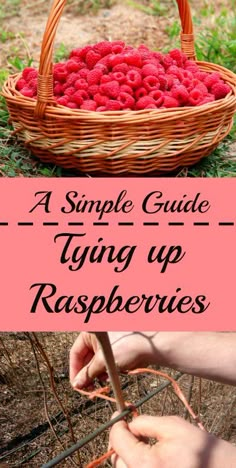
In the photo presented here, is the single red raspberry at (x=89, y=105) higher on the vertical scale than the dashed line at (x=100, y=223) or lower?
higher

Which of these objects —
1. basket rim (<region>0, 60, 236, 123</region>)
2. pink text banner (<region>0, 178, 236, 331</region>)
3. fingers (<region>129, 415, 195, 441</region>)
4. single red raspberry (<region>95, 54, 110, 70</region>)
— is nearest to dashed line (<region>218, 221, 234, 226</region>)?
pink text banner (<region>0, 178, 236, 331</region>)

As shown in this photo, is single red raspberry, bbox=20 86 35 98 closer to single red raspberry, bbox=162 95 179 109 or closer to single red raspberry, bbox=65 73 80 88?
single red raspberry, bbox=65 73 80 88

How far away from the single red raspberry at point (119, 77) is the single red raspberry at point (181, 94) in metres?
0.09

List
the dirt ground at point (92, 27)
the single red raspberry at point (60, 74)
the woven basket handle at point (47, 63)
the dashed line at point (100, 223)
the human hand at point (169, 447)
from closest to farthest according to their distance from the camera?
the human hand at point (169, 447) → the dashed line at point (100, 223) → the woven basket handle at point (47, 63) → the single red raspberry at point (60, 74) → the dirt ground at point (92, 27)

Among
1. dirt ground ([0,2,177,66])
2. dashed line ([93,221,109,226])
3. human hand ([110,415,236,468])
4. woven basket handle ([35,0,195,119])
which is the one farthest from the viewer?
dirt ground ([0,2,177,66])

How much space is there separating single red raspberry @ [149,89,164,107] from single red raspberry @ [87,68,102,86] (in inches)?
4.0

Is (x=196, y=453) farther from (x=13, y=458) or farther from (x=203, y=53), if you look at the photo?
(x=203, y=53)

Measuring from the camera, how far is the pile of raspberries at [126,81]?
110cm

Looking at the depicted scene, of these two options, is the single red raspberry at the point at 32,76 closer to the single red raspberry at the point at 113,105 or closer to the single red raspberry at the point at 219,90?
the single red raspberry at the point at 113,105

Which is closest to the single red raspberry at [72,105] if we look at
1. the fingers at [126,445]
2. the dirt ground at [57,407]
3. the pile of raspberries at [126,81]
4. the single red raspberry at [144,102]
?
the pile of raspberries at [126,81]

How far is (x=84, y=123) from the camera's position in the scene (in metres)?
1.03

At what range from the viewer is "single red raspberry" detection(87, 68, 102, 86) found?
3.77 feet

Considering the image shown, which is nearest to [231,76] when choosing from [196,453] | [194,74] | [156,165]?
[194,74]

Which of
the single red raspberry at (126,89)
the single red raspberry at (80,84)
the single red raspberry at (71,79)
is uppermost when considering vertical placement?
the single red raspberry at (71,79)
